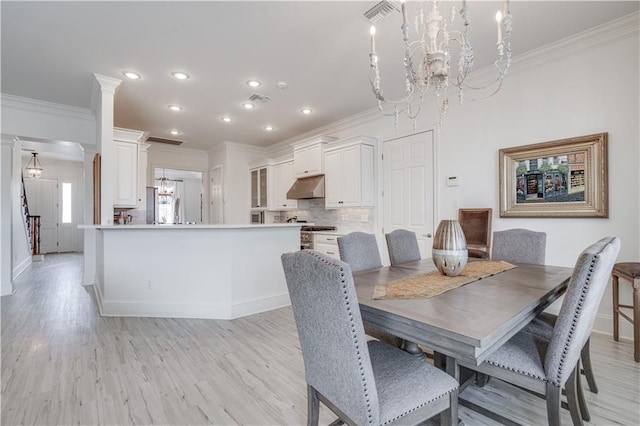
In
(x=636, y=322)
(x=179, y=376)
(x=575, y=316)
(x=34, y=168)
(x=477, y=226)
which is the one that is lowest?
(x=179, y=376)

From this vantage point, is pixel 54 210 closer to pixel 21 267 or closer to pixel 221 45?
pixel 21 267

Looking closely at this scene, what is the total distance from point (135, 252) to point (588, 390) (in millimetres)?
4087

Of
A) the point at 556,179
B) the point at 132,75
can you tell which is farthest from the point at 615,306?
the point at 132,75

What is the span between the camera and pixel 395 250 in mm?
2621

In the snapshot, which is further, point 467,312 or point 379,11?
point 379,11

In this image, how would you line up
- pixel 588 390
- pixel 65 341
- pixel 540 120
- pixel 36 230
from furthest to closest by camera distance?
pixel 36 230
pixel 540 120
pixel 65 341
pixel 588 390

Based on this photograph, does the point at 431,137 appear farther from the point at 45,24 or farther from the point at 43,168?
the point at 43,168

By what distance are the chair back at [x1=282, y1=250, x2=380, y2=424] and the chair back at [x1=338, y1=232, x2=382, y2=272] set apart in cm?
99

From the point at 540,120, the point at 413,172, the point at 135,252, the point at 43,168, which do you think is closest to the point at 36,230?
the point at 43,168

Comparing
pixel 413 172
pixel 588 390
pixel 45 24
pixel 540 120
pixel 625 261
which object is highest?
pixel 45 24

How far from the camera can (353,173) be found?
15.8ft

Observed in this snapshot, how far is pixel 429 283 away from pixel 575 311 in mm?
638

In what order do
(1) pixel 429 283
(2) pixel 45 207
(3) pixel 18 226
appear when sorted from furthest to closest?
1. (2) pixel 45 207
2. (3) pixel 18 226
3. (1) pixel 429 283

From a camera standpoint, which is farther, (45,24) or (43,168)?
(43,168)
